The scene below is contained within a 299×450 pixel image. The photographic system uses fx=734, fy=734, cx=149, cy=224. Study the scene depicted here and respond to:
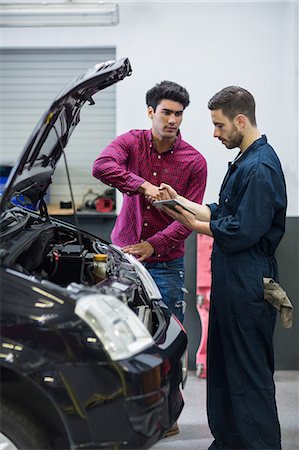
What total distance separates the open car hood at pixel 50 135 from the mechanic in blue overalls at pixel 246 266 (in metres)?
0.51

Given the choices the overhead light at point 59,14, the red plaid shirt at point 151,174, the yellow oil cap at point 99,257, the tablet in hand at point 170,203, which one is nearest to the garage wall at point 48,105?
the overhead light at point 59,14

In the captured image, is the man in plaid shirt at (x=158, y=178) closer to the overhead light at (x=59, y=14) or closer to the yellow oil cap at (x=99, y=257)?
the yellow oil cap at (x=99, y=257)

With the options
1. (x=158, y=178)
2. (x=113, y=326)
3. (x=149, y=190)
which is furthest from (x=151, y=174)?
(x=113, y=326)

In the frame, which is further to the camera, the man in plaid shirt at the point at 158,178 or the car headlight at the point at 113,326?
the man in plaid shirt at the point at 158,178

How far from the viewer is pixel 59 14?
440 centimetres

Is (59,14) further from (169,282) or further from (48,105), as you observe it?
(169,282)

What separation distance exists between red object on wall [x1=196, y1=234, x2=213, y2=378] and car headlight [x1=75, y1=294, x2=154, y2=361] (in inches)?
79.3

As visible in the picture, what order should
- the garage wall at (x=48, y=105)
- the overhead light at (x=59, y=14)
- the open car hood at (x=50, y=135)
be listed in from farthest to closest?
the garage wall at (x=48, y=105), the overhead light at (x=59, y=14), the open car hood at (x=50, y=135)

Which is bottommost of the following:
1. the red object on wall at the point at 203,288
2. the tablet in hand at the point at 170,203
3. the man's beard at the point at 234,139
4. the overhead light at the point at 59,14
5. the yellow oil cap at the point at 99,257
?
the red object on wall at the point at 203,288

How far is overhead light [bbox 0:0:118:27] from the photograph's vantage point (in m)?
4.32

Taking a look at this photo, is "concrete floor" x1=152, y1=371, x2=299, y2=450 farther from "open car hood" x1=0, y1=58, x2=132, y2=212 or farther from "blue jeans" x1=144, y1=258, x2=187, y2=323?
"open car hood" x1=0, y1=58, x2=132, y2=212

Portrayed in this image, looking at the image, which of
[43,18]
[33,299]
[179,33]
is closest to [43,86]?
[43,18]

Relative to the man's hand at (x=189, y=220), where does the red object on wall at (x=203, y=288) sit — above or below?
below

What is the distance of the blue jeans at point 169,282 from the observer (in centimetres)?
351
